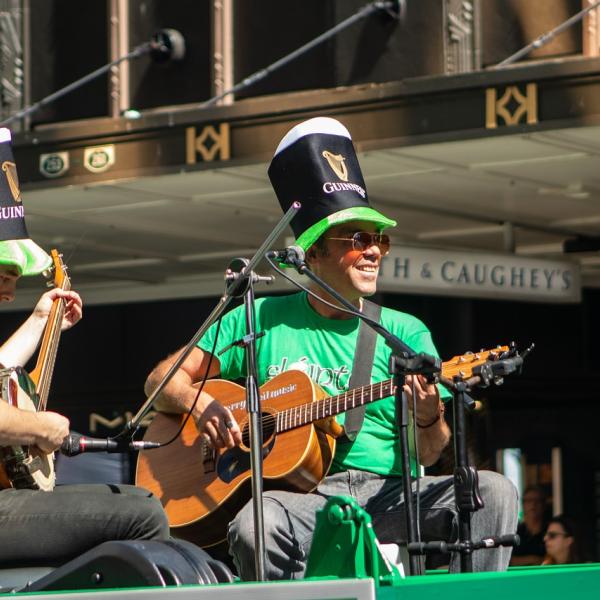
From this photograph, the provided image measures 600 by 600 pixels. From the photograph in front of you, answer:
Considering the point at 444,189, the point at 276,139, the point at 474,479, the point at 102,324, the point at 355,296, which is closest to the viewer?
the point at 474,479

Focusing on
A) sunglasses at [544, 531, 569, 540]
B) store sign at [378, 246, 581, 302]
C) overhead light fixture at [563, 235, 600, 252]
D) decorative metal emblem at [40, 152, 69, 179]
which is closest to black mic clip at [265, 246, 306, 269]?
store sign at [378, 246, 581, 302]

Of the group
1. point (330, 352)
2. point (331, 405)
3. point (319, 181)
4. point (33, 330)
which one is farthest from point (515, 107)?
point (33, 330)

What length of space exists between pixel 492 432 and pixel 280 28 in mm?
3949

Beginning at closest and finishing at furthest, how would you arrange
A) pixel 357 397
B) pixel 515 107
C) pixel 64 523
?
pixel 64 523
pixel 357 397
pixel 515 107

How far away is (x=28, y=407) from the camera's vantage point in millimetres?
5246

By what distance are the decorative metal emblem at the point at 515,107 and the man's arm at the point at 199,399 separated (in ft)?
11.6

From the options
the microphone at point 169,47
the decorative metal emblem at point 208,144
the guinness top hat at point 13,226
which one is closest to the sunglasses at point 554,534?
the decorative metal emblem at point 208,144

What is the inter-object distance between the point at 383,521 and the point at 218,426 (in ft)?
2.38

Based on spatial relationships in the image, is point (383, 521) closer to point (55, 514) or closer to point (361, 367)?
point (361, 367)

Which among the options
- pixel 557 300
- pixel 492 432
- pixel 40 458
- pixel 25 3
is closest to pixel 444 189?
pixel 557 300

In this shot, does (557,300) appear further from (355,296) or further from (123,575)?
(123,575)

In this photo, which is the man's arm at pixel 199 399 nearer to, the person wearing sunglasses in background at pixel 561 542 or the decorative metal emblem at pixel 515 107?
the decorative metal emblem at pixel 515 107

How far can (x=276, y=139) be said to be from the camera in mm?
10008

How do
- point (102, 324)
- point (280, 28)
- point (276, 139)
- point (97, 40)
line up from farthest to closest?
1. point (102, 324)
2. point (97, 40)
3. point (280, 28)
4. point (276, 139)
